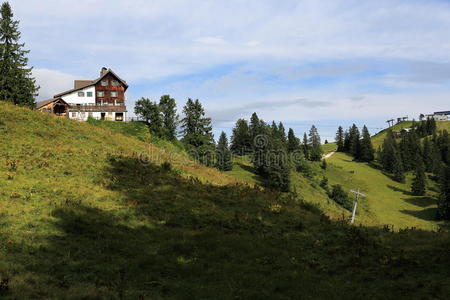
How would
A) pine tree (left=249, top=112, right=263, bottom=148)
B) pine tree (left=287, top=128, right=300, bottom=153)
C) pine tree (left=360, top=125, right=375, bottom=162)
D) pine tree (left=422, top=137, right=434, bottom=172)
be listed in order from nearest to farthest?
pine tree (left=249, top=112, right=263, bottom=148) → pine tree (left=422, top=137, right=434, bottom=172) → pine tree (left=287, top=128, right=300, bottom=153) → pine tree (left=360, top=125, right=375, bottom=162)

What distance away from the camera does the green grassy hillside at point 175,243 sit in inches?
479

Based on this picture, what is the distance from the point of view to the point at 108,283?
40.6ft

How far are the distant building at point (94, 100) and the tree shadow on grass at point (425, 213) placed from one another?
9046 cm

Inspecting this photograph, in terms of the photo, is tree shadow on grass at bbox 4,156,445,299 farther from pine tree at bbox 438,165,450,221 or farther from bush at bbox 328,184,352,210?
pine tree at bbox 438,165,450,221

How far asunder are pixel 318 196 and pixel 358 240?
85.3m

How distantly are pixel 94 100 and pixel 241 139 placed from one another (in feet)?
286

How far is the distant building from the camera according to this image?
7794cm

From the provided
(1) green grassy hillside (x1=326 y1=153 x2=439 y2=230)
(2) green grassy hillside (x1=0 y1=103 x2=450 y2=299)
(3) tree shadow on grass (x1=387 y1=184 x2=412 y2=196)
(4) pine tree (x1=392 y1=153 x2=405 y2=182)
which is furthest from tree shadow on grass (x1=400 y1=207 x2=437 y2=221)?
(2) green grassy hillside (x1=0 y1=103 x2=450 y2=299)

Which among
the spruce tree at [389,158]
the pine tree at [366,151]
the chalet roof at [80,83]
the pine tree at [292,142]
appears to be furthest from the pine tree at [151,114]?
the pine tree at [366,151]

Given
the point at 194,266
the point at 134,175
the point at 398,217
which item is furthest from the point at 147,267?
the point at 398,217

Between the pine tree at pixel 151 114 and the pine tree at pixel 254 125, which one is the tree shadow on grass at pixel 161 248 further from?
the pine tree at pixel 254 125

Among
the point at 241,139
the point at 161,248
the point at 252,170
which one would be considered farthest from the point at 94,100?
the point at 241,139

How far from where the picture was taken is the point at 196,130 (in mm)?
83250

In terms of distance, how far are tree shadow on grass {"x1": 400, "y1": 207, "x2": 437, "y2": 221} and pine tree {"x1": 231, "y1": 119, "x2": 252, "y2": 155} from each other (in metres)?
69.3
